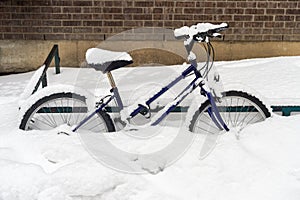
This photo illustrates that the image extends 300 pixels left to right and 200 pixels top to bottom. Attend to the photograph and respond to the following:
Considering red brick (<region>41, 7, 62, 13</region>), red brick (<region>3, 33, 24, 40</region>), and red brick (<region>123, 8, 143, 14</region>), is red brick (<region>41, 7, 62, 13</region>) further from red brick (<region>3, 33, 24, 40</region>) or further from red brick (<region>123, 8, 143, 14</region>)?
red brick (<region>123, 8, 143, 14</region>)

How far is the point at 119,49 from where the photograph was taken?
6.33 metres

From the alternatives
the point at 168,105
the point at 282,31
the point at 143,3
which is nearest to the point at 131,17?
the point at 143,3

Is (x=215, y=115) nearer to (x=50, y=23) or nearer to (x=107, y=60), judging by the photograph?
(x=107, y=60)

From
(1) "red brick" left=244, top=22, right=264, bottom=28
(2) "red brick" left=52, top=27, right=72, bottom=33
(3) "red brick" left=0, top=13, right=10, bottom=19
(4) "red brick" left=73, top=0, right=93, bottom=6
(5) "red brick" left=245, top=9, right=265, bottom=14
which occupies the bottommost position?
(2) "red brick" left=52, top=27, right=72, bottom=33

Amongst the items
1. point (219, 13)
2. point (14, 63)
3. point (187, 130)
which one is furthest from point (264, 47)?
point (14, 63)

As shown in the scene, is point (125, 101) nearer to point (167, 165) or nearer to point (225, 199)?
point (167, 165)

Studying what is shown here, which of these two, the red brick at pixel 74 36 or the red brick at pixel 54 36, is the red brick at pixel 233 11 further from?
the red brick at pixel 54 36

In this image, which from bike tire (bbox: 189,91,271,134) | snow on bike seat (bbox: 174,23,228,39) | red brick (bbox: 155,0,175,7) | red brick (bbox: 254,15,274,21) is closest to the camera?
snow on bike seat (bbox: 174,23,228,39)

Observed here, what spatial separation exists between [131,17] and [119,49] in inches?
21.3

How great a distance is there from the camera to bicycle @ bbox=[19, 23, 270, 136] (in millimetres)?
3578

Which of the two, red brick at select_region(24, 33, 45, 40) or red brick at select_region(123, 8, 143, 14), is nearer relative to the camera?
red brick at select_region(123, 8, 143, 14)

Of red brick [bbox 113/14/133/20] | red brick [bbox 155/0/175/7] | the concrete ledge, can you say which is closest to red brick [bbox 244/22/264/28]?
the concrete ledge

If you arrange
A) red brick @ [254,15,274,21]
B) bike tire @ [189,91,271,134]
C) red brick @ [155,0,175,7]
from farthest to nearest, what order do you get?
red brick @ [254,15,274,21]
red brick @ [155,0,175,7]
bike tire @ [189,91,271,134]

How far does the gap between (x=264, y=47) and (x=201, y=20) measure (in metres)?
1.13
